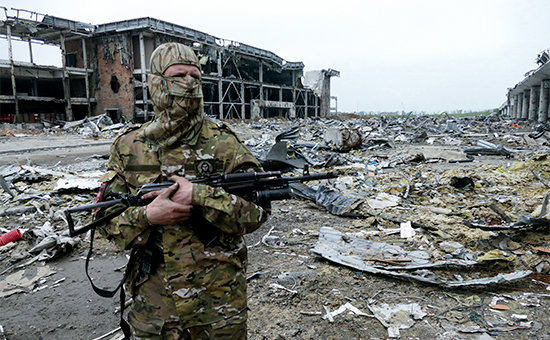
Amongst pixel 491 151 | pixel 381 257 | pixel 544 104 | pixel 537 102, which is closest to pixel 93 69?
pixel 491 151

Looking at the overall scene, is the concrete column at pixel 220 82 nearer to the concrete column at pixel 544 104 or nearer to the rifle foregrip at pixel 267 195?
the concrete column at pixel 544 104

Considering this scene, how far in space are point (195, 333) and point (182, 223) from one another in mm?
551

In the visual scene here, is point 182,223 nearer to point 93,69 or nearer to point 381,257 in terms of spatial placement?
point 381,257

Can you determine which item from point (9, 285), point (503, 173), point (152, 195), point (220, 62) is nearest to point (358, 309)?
point (152, 195)

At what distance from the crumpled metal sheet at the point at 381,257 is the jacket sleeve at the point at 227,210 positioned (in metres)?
2.33

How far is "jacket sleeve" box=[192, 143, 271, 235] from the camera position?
5.10 feet

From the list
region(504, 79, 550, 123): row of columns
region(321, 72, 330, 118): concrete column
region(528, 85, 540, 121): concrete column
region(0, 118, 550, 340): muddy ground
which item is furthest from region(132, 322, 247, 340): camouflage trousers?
region(321, 72, 330, 118): concrete column

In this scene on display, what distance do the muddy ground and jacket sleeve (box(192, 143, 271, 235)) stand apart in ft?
4.71

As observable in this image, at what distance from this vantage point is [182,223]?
167 centimetres

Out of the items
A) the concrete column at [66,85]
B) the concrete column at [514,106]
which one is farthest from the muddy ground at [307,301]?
the concrete column at [514,106]

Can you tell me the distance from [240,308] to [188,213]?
57cm

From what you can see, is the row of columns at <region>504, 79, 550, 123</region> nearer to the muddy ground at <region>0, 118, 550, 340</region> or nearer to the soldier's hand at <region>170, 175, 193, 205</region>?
the muddy ground at <region>0, 118, 550, 340</region>

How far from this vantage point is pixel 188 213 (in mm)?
1563

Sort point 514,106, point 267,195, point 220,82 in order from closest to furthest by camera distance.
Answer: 1. point 267,195
2. point 220,82
3. point 514,106
